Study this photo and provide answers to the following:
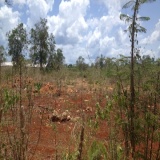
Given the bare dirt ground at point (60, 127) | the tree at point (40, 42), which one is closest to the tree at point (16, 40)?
the tree at point (40, 42)

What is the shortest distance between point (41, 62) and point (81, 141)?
108 feet

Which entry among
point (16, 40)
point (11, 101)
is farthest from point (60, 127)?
point (16, 40)

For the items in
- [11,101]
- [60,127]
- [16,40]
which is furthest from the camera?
[16,40]

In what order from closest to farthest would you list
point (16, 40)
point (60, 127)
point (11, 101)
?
1. point (11, 101)
2. point (60, 127)
3. point (16, 40)

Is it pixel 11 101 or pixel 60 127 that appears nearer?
pixel 11 101

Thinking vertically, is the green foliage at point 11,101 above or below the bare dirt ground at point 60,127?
above

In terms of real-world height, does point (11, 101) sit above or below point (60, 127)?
above

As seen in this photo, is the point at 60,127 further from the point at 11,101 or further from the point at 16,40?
the point at 16,40

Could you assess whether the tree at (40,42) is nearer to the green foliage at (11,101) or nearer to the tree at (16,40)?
the tree at (16,40)

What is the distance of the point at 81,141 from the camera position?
348cm

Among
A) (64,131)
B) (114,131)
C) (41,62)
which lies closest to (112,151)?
(114,131)

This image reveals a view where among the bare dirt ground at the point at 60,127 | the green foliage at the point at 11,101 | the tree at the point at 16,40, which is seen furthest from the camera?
the tree at the point at 16,40

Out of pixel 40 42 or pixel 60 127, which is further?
pixel 40 42

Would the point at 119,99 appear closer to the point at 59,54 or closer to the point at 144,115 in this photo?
the point at 144,115
